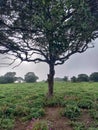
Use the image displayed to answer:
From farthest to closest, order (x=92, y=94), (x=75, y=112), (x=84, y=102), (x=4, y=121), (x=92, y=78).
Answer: (x=92, y=78)
(x=92, y=94)
(x=84, y=102)
(x=75, y=112)
(x=4, y=121)

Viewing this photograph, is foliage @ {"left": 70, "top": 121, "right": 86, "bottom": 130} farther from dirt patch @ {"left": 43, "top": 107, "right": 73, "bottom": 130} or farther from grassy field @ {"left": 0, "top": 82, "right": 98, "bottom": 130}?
dirt patch @ {"left": 43, "top": 107, "right": 73, "bottom": 130}

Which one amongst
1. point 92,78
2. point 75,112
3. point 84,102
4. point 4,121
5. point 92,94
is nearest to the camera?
point 4,121

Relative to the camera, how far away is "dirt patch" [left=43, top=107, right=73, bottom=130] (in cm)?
1764

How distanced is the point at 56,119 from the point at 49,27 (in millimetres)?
4996

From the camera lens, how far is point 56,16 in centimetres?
1947

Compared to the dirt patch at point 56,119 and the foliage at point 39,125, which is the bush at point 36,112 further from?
the foliage at point 39,125

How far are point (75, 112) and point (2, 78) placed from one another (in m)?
28.4

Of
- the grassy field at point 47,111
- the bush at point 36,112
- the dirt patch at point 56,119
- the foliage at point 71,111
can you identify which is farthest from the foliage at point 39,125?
the foliage at point 71,111

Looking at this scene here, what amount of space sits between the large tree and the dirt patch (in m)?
3.07

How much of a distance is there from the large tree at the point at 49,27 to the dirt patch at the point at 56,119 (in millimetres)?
3072

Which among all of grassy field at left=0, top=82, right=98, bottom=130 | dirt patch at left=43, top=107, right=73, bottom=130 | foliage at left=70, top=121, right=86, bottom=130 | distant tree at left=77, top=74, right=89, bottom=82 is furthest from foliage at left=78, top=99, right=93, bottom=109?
distant tree at left=77, top=74, right=89, bottom=82

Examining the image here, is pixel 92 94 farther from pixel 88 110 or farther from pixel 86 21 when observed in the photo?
pixel 86 21

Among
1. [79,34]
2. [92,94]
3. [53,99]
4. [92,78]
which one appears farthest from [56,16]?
[92,78]

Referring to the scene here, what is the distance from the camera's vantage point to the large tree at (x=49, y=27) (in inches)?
769
